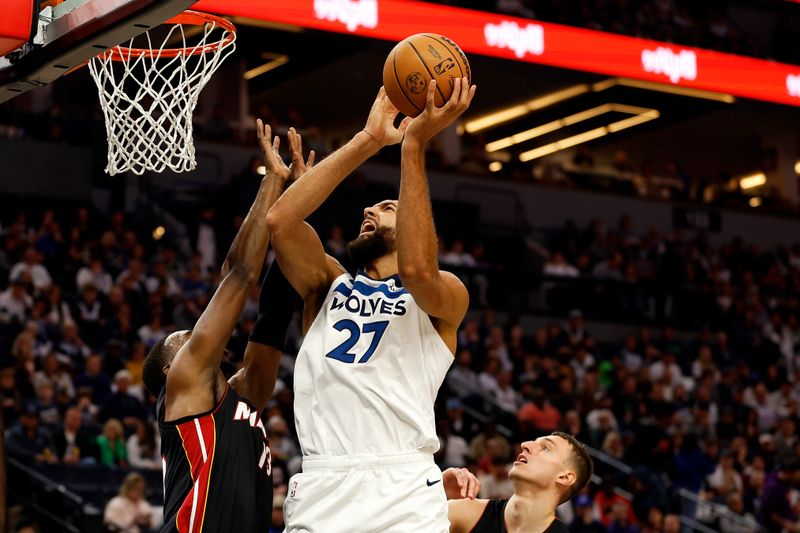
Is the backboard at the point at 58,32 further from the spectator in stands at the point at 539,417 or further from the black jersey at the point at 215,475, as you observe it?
the spectator in stands at the point at 539,417

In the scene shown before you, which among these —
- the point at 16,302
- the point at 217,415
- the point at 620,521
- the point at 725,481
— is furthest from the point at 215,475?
the point at 725,481

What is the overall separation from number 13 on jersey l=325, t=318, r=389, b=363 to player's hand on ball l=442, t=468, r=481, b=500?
79 cm

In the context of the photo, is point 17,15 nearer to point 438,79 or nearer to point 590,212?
point 438,79

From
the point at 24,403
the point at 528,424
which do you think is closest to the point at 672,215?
the point at 528,424

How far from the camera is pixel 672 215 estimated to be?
19.7 m

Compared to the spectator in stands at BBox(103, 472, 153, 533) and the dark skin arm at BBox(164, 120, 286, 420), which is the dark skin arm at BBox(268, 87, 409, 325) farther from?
the spectator in stands at BBox(103, 472, 153, 533)

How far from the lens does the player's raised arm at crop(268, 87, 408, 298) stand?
3.83 meters

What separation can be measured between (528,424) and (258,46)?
870cm

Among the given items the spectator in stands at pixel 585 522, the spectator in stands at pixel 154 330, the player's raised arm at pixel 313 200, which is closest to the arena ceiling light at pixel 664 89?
the spectator in stands at pixel 585 522

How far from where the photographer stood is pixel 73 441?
383 inches

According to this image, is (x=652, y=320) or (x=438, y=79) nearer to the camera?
(x=438, y=79)

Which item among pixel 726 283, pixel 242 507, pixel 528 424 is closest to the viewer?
pixel 242 507

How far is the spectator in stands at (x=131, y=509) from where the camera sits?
865 cm

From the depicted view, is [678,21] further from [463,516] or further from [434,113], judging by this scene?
[434,113]
